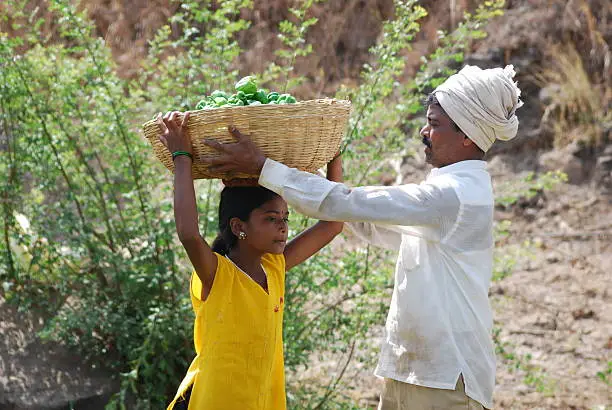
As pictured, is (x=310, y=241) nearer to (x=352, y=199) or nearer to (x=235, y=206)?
(x=235, y=206)

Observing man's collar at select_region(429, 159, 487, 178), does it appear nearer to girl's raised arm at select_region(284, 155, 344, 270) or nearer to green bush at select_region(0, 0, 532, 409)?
girl's raised arm at select_region(284, 155, 344, 270)

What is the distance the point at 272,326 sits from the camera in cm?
267

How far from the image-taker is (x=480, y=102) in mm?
2578

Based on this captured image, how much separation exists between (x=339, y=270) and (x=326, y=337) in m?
0.45

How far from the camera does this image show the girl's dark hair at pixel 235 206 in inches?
106

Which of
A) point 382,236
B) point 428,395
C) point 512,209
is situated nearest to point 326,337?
point 382,236

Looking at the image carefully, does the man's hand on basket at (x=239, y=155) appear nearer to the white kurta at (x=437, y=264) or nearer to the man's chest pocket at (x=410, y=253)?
the white kurta at (x=437, y=264)

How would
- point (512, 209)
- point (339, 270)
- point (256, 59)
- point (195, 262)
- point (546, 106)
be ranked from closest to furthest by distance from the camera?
point (195, 262) < point (339, 270) < point (512, 209) < point (546, 106) < point (256, 59)

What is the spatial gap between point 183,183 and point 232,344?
55 centimetres

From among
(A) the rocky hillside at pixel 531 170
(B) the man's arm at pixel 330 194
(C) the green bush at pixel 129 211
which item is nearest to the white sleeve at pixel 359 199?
(B) the man's arm at pixel 330 194

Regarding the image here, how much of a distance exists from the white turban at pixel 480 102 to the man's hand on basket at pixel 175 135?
836 millimetres

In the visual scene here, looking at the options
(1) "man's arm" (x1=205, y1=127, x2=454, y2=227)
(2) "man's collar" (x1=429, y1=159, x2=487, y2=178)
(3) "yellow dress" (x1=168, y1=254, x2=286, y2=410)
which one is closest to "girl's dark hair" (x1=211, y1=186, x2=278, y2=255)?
(3) "yellow dress" (x1=168, y1=254, x2=286, y2=410)

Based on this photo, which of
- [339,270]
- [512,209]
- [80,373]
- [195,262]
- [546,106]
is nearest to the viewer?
[195,262]

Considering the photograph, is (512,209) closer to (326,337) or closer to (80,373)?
(326,337)
